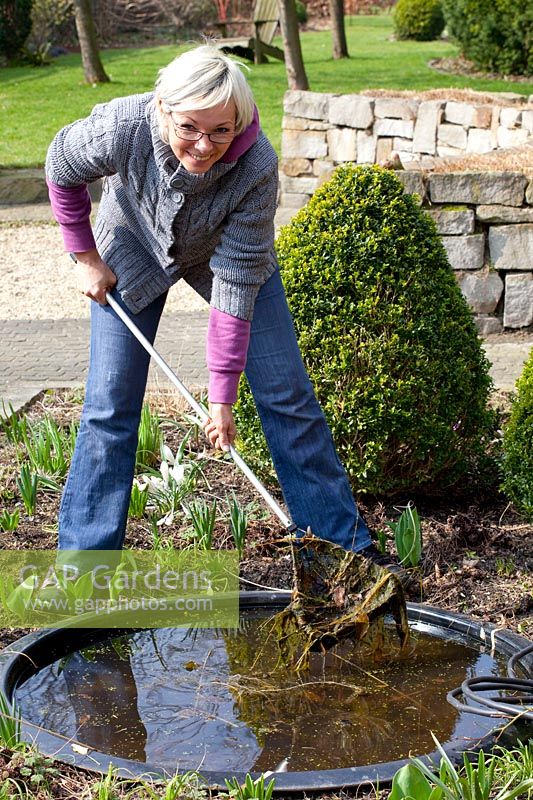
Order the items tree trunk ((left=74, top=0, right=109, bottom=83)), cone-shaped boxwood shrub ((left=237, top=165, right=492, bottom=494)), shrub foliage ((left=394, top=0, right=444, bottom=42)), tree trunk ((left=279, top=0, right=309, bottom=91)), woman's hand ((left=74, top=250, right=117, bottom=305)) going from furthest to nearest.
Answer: shrub foliage ((left=394, top=0, right=444, bottom=42)) < tree trunk ((left=74, top=0, right=109, bottom=83)) < tree trunk ((left=279, top=0, right=309, bottom=91)) < cone-shaped boxwood shrub ((left=237, top=165, right=492, bottom=494)) < woman's hand ((left=74, top=250, right=117, bottom=305))

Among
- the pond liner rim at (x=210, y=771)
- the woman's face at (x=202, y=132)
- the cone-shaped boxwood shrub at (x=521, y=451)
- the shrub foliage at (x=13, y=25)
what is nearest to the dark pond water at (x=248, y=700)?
the pond liner rim at (x=210, y=771)

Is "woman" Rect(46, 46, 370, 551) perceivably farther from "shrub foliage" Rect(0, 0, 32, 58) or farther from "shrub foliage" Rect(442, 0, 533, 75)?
"shrub foliage" Rect(0, 0, 32, 58)

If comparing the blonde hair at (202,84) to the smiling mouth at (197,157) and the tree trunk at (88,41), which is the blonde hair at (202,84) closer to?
the smiling mouth at (197,157)

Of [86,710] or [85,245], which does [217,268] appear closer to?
[85,245]

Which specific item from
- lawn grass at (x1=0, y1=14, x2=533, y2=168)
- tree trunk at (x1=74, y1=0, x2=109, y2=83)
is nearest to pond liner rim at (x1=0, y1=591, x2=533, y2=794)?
lawn grass at (x1=0, y1=14, x2=533, y2=168)

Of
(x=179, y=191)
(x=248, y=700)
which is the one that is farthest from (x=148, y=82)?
(x=248, y=700)

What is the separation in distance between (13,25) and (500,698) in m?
20.9

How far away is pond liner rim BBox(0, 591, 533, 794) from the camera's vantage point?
2.39 meters

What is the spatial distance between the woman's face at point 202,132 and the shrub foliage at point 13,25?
19.4m

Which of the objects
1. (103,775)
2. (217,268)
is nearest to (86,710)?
(103,775)

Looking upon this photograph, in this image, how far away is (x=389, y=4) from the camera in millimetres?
33344

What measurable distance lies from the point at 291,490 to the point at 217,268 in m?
0.81

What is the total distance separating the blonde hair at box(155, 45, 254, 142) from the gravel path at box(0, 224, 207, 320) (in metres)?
4.31

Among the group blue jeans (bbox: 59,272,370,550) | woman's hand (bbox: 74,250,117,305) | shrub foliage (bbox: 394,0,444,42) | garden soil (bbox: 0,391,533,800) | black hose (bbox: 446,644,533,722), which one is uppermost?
woman's hand (bbox: 74,250,117,305)
